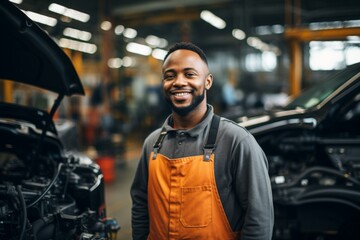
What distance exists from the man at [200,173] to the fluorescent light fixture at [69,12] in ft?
27.9

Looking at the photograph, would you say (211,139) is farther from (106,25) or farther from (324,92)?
(106,25)

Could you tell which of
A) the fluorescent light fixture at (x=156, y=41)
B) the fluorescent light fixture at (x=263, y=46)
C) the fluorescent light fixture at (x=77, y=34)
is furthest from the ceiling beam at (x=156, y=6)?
the fluorescent light fixture at (x=263, y=46)

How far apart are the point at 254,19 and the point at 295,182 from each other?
1369cm

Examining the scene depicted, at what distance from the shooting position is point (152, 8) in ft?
32.9

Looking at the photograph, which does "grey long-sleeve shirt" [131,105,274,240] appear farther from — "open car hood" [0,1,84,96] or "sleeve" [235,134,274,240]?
"open car hood" [0,1,84,96]

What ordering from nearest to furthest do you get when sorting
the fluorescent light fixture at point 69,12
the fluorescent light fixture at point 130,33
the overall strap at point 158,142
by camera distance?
the overall strap at point 158,142 < the fluorescent light fixture at point 69,12 < the fluorescent light fixture at point 130,33

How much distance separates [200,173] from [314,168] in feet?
5.03

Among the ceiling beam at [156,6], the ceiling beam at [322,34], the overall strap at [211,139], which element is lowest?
the overall strap at [211,139]

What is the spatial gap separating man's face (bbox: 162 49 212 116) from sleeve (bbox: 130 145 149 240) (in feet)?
1.29

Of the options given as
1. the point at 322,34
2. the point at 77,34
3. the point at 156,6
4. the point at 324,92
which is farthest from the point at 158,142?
the point at 77,34

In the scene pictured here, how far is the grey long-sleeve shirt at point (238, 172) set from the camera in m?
1.56

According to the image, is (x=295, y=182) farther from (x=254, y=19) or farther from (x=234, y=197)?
(x=254, y=19)

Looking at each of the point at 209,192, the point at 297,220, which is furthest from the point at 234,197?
the point at 297,220

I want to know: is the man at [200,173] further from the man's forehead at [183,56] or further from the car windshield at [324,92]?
the car windshield at [324,92]
